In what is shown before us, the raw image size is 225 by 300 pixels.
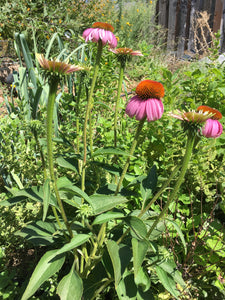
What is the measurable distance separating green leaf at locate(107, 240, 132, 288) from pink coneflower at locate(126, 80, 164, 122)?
409mm

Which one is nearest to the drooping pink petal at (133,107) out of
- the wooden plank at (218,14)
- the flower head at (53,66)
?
the flower head at (53,66)

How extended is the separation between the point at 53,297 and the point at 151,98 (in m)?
0.92

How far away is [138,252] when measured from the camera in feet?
2.51

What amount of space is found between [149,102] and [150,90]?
0.04m

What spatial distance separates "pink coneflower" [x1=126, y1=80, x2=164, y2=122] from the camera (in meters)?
0.80

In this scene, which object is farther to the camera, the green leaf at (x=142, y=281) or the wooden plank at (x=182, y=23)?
the wooden plank at (x=182, y=23)

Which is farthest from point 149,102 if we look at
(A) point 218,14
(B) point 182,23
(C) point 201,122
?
(B) point 182,23

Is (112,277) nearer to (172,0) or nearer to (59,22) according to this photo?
(59,22)

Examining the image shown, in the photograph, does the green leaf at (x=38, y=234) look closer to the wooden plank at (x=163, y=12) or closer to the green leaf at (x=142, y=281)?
the green leaf at (x=142, y=281)

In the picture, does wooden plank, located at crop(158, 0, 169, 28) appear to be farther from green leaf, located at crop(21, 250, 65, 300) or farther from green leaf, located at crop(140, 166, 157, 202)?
green leaf, located at crop(21, 250, 65, 300)

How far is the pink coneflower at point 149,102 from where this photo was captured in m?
0.80

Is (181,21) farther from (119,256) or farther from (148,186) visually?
(119,256)

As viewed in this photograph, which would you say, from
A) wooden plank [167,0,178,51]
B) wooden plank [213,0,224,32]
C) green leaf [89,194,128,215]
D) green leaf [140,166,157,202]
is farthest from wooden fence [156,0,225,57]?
green leaf [89,194,128,215]

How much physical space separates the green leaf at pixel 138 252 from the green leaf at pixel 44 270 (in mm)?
244
